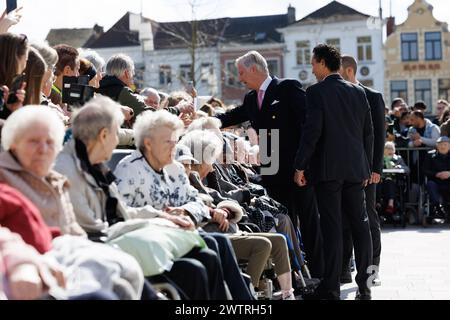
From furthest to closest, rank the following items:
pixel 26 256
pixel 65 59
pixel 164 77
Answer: pixel 164 77 → pixel 65 59 → pixel 26 256


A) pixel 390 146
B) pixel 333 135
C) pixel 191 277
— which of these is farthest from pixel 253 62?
pixel 390 146

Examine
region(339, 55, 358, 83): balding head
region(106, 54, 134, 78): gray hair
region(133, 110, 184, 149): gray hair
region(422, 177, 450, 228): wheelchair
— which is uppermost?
region(106, 54, 134, 78): gray hair

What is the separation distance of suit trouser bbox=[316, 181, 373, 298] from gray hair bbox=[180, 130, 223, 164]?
3.40ft

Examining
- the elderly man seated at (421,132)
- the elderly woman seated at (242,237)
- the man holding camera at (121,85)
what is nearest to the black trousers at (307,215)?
the elderly woman seated at (242,237)

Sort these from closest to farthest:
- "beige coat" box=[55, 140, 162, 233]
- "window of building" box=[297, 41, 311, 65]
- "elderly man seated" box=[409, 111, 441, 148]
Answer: "beige coat" box=[55, 140, 162, 233] < "elderly man seated" box=[409, 111, 441, 148] < "window of building" box=[297, 41, 311, 65]

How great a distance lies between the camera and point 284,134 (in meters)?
10.2

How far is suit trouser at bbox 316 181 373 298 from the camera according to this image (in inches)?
352

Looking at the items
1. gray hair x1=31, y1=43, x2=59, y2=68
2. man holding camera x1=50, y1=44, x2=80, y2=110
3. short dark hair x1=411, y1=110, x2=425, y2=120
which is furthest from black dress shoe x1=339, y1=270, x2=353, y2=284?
short dark hair x1=411, y1=110, x2=425, y2=120

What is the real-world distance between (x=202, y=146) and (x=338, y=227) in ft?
4.63

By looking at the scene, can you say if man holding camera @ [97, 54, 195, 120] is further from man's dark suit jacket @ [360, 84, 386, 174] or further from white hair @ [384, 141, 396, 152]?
white hair @ [384, 141, 396, 152]

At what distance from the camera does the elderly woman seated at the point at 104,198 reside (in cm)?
575

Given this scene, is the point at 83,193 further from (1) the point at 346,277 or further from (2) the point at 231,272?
(1) the point at 346,277

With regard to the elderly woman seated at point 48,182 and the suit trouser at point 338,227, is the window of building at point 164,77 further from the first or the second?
the elderly woman seated at point 48,182

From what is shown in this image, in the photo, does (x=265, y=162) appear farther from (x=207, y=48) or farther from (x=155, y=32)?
(x=155, y=32)
